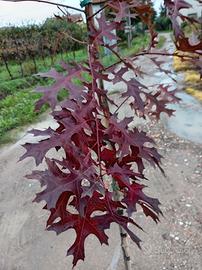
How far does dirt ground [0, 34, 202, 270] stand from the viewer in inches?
90.0

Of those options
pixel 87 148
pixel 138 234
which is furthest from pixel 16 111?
pixel 87 148

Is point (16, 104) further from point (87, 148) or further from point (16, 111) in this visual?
point (87, 148)

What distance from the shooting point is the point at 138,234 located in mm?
2518

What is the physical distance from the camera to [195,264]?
2211 mm

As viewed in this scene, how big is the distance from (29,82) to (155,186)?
18.2 ft

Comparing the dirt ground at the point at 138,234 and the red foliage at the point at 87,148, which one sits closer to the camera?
the red foliage at the point at 87,148

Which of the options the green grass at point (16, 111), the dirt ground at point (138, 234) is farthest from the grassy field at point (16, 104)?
the dirt ground at point (138, 234)

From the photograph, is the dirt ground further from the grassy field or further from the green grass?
the green grass

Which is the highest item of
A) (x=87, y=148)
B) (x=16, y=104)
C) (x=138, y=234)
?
(x=87, y=148)

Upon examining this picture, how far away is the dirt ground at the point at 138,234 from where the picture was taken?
2.29 metres

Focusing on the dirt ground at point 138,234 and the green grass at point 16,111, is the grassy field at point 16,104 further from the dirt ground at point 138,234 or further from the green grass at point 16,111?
the dirt ground at point 138,234

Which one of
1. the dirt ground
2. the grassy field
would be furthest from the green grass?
the dirt ground

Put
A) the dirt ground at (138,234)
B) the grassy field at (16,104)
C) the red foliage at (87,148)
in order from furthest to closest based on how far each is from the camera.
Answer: the grassy field at (16,104) < the dirt ground at (138,234) < the red foliage at (87,148)

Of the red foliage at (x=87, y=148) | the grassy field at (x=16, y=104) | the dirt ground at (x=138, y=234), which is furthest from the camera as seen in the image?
the grassy field at (x=16, y=104)
